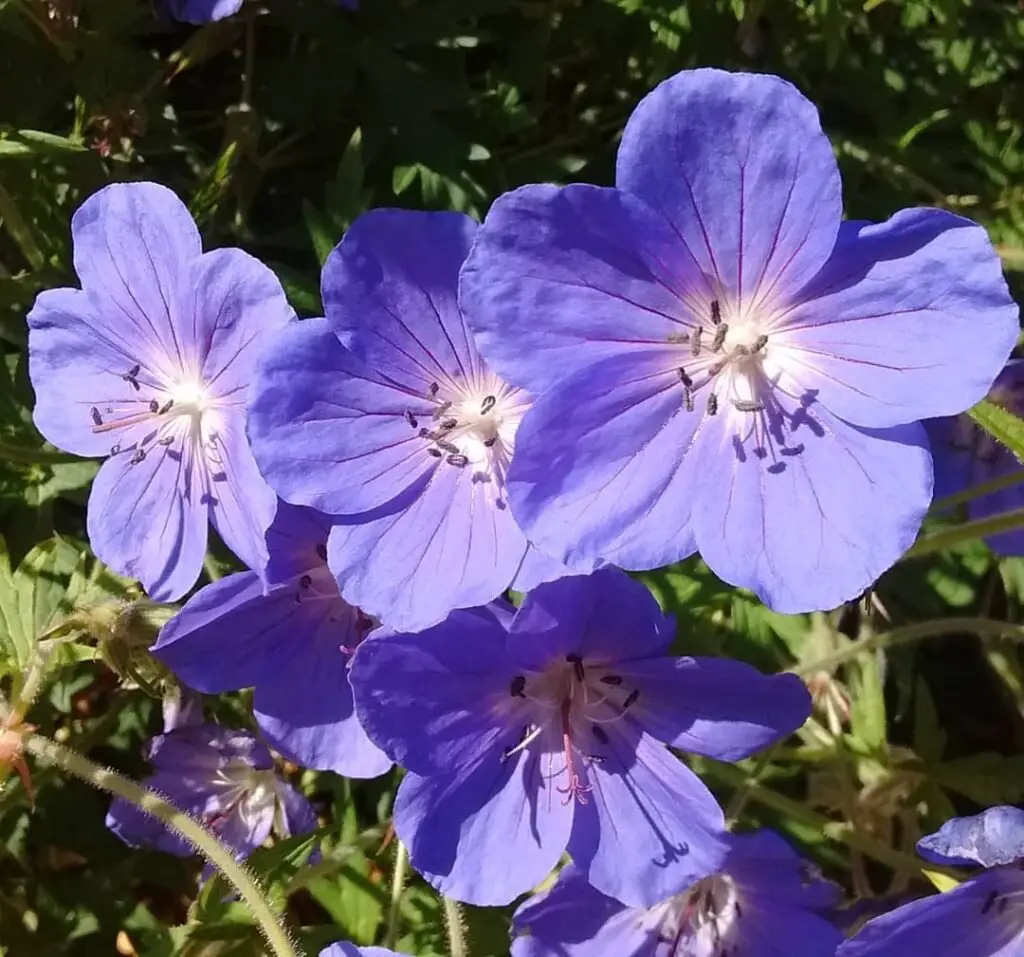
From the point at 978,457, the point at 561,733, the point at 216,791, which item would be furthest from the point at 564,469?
the point at 216,791

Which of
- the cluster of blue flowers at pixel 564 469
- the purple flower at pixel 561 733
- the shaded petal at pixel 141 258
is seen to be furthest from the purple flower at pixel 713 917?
the shaded petal at pixel 141 258

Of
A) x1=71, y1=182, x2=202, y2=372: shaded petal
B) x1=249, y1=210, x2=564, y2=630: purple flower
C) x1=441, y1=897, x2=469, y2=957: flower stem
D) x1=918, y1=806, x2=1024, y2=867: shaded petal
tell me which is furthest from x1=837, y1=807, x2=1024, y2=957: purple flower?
x1=71, y1=182, x2=202, y2=372: shaded petal

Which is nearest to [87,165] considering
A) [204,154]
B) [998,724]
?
[204,154]

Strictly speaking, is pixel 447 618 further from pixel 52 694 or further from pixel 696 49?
pixel 696 49

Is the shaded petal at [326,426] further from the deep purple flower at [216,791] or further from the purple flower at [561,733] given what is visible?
the deep purple flower at [216,791]

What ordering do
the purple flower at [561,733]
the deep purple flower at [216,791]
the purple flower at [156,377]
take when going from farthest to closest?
the deep purple flower at [216,791] < the purple flower at [156,377] < the purple flower at [561,733]
